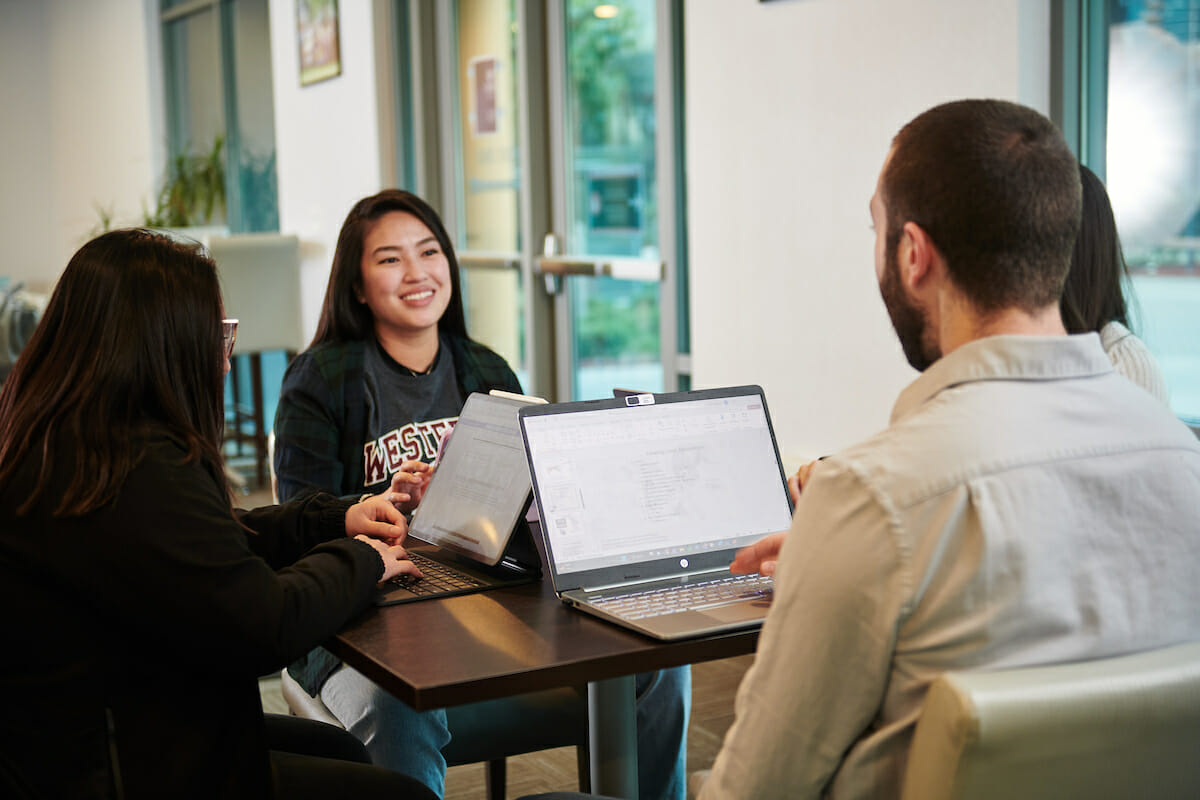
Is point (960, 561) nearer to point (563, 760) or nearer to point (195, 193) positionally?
point (563, 760)

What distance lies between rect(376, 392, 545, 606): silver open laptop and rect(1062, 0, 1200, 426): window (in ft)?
4.82

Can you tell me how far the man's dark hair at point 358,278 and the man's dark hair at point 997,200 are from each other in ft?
5.30

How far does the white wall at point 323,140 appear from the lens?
566 cm

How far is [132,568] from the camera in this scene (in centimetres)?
126

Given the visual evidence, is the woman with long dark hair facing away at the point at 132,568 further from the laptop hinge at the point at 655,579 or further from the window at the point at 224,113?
the window at the point at 224,113

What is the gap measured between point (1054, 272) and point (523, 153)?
387 centimetres

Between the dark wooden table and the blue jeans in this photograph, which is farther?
the blue jeans

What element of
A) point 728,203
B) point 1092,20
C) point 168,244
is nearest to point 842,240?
point 728,203

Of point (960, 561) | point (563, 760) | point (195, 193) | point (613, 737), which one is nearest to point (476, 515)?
point (613, 737)

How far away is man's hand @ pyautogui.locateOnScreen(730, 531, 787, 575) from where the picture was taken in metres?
1.49

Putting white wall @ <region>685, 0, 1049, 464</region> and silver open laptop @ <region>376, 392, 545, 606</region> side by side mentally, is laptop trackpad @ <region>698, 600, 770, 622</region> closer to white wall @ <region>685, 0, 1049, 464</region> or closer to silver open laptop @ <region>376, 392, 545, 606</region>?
silver open laptop @ <region>376, 392, 545, 606</region>

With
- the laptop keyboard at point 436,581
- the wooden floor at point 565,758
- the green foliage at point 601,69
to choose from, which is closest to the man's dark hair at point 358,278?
the wooden floor at point 565,758

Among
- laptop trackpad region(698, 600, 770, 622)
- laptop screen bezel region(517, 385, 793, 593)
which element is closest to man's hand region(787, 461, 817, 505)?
laptop screen bezel region(517, 385, 793, 593)

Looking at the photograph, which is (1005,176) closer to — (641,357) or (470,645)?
(470,645)
